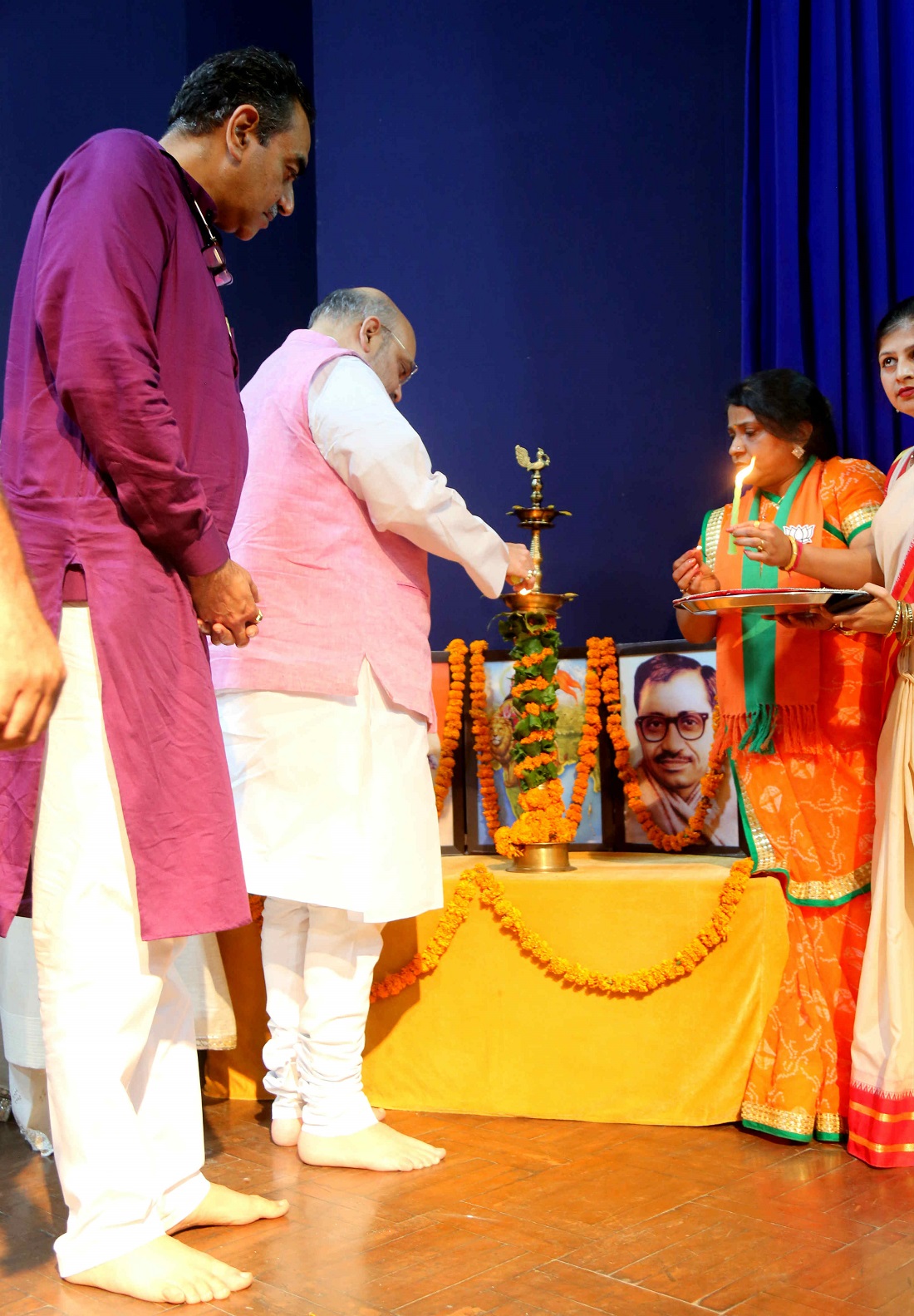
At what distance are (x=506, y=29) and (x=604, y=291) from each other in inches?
40.9

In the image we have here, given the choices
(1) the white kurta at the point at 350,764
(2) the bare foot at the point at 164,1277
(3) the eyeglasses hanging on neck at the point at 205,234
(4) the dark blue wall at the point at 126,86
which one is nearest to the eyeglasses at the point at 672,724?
(1) the white kurta at the point at 350,764

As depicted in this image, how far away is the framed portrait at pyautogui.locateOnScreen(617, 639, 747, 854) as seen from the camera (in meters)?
3.59

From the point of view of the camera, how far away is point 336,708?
271 centimetres

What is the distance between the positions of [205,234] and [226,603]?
2.21 ft

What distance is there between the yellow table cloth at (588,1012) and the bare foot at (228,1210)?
33.4 inches

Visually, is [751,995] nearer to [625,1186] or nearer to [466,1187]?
[625,1186]

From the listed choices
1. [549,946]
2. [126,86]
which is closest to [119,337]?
[549,946]

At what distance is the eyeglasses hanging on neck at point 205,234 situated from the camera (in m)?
2.17

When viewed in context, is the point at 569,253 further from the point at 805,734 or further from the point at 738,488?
the point at 805,734

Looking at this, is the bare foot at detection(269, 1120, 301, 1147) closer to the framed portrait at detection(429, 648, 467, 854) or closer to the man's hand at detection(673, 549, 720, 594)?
the framed portrait at detection(429, 648, 467, 854)

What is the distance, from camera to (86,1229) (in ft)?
6.44

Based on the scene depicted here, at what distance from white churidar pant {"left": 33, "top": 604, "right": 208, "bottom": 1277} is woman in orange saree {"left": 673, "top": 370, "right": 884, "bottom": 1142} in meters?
1.47

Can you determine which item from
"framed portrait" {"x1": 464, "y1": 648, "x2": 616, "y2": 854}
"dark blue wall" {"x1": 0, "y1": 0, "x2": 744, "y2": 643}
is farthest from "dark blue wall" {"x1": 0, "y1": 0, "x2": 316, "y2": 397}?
"framed portrait" {"x1": 464, "y1": 648, "x2": 616, "y2": 854}

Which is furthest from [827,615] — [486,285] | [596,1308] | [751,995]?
[486,285]
